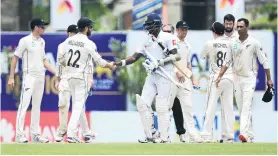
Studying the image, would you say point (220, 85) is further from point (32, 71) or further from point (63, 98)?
point (32, 71)

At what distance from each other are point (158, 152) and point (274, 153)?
1820mm

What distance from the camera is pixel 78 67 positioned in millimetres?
22250

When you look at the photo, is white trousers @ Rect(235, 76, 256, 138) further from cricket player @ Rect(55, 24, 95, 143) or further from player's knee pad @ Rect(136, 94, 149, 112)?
cricket player @ Rect(55, 24, 95, 143)

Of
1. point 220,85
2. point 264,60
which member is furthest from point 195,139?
point 264,60

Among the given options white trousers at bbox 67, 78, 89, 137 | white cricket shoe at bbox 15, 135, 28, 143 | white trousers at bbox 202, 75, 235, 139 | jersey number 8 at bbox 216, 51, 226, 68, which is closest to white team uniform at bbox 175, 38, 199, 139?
white trousers at bbox 202, 75, 235, 139

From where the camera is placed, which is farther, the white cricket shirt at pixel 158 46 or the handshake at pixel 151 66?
the white cricket shirt at pixel 158 46

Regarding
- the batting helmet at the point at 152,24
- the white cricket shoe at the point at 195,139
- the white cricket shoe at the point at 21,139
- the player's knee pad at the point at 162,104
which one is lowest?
the white cricket shoe at the point at 195,139

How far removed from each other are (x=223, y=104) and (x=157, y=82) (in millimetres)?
1980

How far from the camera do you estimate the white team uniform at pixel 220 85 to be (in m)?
22.7

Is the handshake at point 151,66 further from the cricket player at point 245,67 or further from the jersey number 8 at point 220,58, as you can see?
the jersey number 8 at point 220,58

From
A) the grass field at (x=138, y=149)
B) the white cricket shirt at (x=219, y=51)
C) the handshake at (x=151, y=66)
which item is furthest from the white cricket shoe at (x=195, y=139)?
the handshake at (x=151, y=66)

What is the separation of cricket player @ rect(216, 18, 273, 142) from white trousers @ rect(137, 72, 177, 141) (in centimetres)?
139

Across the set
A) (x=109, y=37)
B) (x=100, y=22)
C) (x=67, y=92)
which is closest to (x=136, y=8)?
(x=109, y=37)

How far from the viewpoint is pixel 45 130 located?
1109 inches
